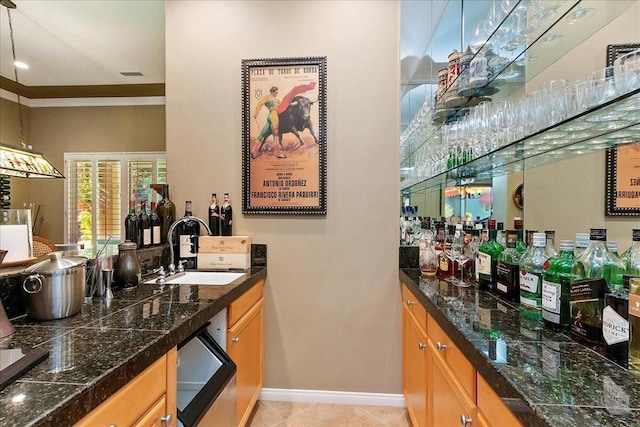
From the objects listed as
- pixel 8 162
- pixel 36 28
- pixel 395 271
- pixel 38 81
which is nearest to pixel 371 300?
pixel 395 271

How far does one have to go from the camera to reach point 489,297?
1523 mm

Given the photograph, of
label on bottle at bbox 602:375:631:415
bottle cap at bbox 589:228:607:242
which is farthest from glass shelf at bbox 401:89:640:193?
label on bottle at bbox 602:375:631:415

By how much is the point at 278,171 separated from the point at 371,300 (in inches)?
42.8

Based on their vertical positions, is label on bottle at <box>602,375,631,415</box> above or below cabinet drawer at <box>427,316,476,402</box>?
above

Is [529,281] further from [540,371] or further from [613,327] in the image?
[540,371]

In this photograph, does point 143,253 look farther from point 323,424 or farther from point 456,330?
point 456,330

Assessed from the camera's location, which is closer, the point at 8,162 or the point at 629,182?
the point at 629,182

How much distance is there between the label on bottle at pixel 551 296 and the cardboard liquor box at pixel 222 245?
5.43 feet

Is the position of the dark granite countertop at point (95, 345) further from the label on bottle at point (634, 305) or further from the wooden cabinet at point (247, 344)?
the label on bottle at point (634, 305)

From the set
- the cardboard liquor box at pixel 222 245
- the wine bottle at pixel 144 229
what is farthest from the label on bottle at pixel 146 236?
the cardboard liquor box at pixel 222 245

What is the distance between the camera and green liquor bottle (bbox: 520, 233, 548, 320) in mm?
1211

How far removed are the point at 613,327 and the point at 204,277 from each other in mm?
1897

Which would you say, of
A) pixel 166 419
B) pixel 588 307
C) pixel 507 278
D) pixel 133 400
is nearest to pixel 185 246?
pixel 166 419

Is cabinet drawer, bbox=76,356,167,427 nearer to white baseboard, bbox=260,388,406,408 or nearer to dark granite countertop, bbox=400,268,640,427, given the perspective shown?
dark granite countertop, bbox=400,268,640,427
